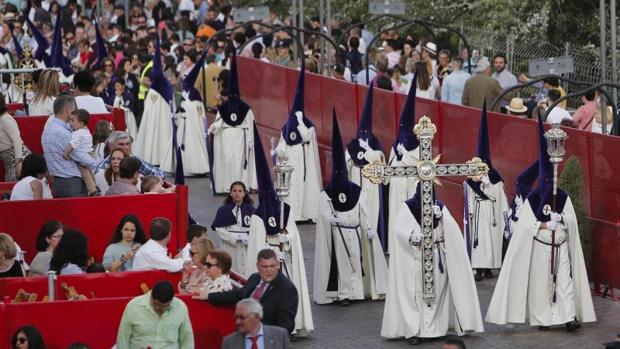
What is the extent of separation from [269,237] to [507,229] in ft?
12.0

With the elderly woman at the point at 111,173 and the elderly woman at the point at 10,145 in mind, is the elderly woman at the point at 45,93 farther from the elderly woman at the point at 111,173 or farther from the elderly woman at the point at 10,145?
the elderly woman at the point at 111,173

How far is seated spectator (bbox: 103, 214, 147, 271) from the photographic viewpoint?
16781 mm

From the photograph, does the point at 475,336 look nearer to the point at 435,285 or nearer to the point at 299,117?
the point at 435,285

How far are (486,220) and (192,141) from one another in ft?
26.8

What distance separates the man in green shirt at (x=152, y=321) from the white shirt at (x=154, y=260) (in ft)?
4.40

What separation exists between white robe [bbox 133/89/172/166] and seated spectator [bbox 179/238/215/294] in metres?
12.0

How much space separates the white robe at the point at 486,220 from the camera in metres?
21.0

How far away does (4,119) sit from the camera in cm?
1995

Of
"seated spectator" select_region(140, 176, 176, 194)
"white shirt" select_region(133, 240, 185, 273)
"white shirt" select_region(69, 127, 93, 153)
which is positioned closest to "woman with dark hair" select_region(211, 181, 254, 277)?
"seated spectator" select_region(140, 176, 176, 194)

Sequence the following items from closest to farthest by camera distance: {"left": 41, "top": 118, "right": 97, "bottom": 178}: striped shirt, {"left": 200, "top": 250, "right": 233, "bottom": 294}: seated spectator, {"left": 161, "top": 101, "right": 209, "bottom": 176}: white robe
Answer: {"left": 200, "top": 250, "right": 233, "bottom": 294}: seated spectator
{"left": 41, "top": 118, "right": 97, "bottom": 178}: striped shirt
{"left": 161, "top": 101, "right": 209, "bottom": 176}: white robe

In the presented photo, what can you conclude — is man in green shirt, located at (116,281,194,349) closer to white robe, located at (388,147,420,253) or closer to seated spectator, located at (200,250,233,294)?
seated spectator, located at (200,250,233,294)

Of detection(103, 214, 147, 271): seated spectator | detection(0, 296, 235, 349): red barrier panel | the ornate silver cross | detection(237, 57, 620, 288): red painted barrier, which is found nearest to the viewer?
detection(0, 296, 235, 349): red barrier panel

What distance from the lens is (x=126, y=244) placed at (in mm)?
16969

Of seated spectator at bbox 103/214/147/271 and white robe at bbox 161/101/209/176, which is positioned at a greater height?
white robe at bbox 161/101/209/176
